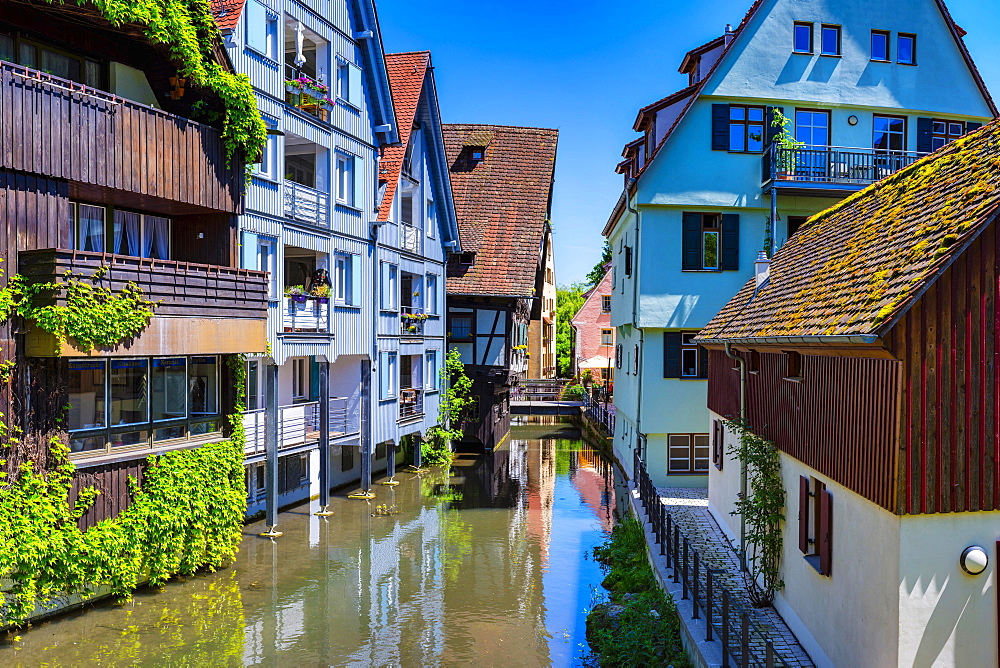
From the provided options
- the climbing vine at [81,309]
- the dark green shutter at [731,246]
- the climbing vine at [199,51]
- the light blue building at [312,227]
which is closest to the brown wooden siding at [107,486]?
the climbing vine at [81,309]

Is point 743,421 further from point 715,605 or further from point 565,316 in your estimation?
point 565,316

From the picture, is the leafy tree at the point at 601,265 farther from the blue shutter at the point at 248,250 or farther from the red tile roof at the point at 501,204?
the blue shutter at the point at 248,250

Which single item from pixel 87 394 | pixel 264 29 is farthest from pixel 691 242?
pixel 87 394

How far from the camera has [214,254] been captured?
17.8 meters

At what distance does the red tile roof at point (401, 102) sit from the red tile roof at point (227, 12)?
24.9 feet

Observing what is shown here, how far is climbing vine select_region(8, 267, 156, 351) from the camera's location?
13.2 meters

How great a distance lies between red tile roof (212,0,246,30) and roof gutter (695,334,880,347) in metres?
12.7

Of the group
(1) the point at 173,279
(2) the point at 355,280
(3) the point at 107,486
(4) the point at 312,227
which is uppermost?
(4) the point at 312,227

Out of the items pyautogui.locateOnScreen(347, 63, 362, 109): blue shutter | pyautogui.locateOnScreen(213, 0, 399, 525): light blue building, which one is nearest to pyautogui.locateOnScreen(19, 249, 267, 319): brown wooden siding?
pyautogui.locateOnScreen(213, 0, 399, 525): light blue building

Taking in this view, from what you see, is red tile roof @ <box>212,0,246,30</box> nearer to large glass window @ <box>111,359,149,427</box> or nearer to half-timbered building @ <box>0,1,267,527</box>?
half-timbered building @ <box>0,1,267,527</box>

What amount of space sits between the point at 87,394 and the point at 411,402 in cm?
1565

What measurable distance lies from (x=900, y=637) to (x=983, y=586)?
1.08 metres

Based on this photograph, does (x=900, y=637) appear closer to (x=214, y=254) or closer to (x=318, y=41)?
(x=214, y=254)

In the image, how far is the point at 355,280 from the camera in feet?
80.5
